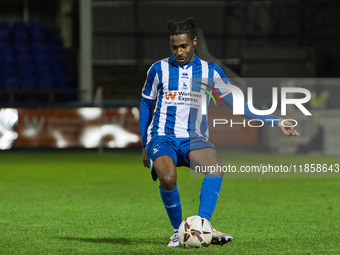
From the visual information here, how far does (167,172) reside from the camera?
552 centimetres

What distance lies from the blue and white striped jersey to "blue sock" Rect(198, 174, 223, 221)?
40cm

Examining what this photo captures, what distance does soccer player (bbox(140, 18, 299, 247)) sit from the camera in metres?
5.61

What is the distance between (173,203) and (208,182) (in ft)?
1.08

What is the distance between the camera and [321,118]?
1855cm

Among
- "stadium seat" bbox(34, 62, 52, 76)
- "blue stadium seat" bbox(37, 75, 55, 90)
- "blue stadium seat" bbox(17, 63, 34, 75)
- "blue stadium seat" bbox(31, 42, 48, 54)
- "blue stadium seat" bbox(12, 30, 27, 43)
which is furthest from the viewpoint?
"blue stadium seat" bbox(12, 30, 27, 43)

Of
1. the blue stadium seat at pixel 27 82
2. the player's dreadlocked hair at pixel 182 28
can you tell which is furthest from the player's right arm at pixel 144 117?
the blue stadium seat at pixel 27 82

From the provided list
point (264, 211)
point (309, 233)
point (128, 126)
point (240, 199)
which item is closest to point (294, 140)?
point (128, 126)

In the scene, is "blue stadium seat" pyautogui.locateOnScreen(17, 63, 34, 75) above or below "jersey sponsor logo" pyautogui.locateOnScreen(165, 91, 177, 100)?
below

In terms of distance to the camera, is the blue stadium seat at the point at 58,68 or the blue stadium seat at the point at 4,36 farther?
the blue stadium seat at the point at 4,36

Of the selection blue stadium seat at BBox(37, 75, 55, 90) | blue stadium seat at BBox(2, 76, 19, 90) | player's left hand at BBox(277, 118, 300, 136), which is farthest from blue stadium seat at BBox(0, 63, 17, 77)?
player's left hand at BBox(277, 118, 300, 136)

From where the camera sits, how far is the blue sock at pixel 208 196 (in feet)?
18.4

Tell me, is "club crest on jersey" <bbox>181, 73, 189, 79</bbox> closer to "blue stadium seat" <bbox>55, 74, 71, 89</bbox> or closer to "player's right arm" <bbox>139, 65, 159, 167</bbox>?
"player's right arm" <bbox>139, 65, 159, 167</bbox>

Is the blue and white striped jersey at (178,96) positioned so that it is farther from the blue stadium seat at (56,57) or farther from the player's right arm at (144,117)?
the blue stadium seat at (56,57)

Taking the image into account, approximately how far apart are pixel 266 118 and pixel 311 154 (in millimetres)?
13012
